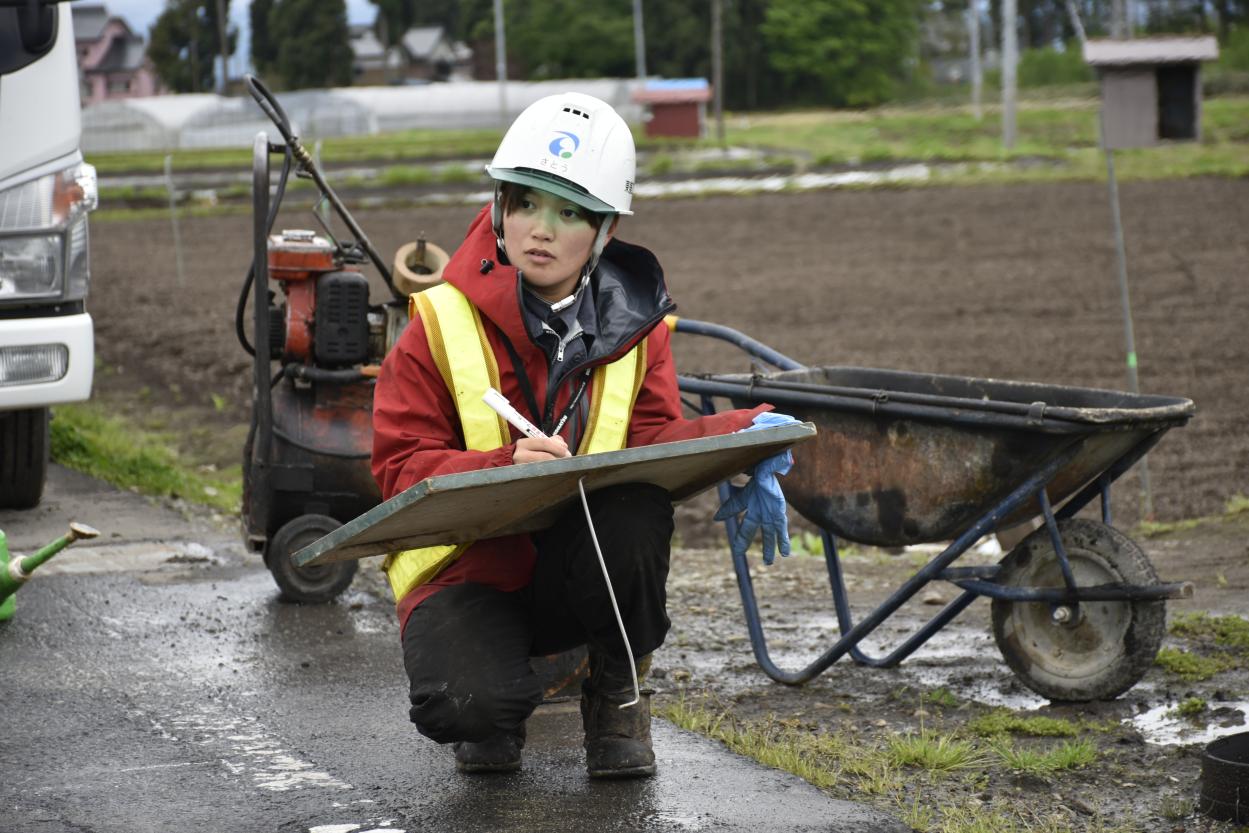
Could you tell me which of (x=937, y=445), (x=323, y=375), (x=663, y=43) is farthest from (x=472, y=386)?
(x=663, y=43)

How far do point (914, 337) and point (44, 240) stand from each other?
10406 mm

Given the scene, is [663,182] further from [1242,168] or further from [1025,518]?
[1025,518]

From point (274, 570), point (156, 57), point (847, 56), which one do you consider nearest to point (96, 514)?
point (274, 570)

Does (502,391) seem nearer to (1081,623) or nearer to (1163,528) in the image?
(1081,623)

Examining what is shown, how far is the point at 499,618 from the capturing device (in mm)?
3861

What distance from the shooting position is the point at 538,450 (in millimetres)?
3570

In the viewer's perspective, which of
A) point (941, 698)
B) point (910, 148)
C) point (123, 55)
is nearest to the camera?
point (941, 698)

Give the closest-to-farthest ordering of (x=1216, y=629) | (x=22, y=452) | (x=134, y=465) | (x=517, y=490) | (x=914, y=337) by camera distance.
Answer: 1. (x=517, y=490)
2. (x=1216, y=629)
3. (x=22, y=452)
4. (x=134, y=465)
5. (x=914, y=337)

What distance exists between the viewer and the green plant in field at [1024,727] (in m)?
4.59

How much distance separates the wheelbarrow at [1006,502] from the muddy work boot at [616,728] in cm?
96

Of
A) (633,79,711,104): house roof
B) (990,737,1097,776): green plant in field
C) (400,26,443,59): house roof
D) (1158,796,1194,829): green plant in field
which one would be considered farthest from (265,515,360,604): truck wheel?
(400,26,443,59): house roof

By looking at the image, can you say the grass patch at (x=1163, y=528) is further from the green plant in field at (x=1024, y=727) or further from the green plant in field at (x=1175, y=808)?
the green plant in field at (x=1175, y=808)

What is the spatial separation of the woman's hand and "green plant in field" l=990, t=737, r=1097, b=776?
1533 millimetres

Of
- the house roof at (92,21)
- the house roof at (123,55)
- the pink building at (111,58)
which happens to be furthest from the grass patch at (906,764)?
the house roof at (123,55)
